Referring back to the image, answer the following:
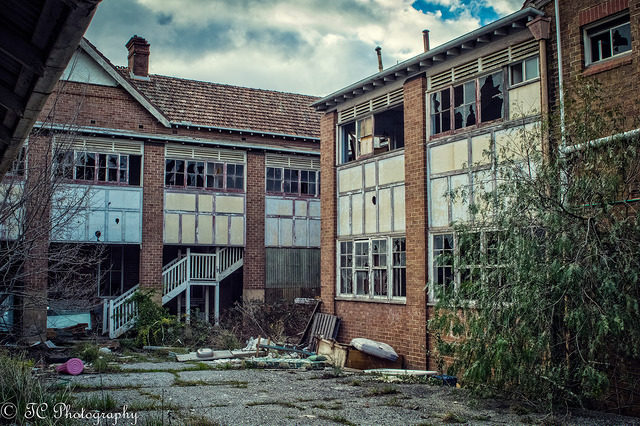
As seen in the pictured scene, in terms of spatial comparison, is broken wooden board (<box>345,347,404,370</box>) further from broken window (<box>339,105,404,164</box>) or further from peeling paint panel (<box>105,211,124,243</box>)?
peeling paint panel (<box>105,211,124,243</box>)

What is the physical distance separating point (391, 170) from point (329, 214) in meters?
2.85

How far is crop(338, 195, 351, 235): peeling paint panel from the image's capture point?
57.5ft

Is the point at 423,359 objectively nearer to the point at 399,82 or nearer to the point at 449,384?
the point at 449,384

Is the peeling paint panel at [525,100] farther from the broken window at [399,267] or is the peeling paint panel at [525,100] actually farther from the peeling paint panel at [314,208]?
the peeling paint panel at [314,208]

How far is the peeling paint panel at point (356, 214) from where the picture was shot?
17.1m

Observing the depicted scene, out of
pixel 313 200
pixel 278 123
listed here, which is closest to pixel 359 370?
pixel 313 200

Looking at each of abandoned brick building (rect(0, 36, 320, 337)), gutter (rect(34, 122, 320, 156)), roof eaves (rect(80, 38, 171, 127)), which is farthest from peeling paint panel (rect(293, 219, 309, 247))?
roof eaves (rect(80, 38, 171, 127))

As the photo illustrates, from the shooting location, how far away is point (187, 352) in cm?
1758

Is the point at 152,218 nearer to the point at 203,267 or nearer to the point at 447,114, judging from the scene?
the point at 203,267

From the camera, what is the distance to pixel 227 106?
23922 mm

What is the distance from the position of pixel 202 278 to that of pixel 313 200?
17.4ft

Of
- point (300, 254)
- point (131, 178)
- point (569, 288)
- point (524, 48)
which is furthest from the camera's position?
point (300, 254)

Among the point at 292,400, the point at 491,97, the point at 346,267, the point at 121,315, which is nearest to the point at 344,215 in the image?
the point at 346,267

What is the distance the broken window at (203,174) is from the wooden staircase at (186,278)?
7.95ft
